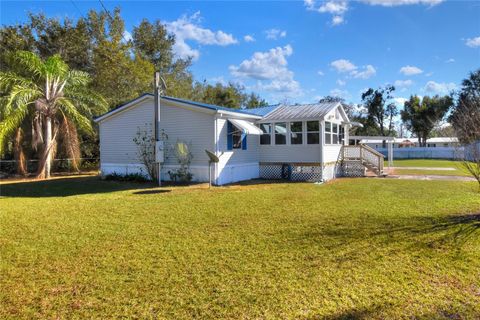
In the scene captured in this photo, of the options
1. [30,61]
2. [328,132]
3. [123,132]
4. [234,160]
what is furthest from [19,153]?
[328,132]

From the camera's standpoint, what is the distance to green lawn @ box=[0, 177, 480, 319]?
11.6 ft

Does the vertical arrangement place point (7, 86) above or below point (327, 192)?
above

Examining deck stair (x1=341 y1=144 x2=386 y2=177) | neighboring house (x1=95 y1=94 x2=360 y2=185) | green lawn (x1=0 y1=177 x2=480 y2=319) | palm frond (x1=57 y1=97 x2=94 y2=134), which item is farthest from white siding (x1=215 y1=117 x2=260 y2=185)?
palm frond (x1=57 y1=97 x2=94 y2=134)

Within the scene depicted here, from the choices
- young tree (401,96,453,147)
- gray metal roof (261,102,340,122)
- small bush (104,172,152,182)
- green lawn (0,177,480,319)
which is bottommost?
green lawn (0,177,480,319)

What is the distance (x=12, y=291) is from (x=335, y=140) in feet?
51.3

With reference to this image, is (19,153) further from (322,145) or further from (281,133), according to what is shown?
(322,145)

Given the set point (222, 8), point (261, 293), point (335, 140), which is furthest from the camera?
point (335, 140)

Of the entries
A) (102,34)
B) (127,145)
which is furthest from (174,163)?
(102,34)

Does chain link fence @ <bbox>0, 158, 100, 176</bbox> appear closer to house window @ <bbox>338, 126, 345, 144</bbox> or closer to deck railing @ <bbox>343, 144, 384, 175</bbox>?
house window @ <bbox>338, 126, 345, 144</bbox>

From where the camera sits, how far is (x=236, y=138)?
1506 centimetres

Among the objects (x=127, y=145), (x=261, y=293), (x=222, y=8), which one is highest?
(x=222, y=8)

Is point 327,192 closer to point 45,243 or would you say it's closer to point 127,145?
point 45,243

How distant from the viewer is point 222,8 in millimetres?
12945

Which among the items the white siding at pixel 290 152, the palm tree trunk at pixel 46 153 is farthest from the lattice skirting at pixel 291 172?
the palm tree trunk at pixel 46 153
